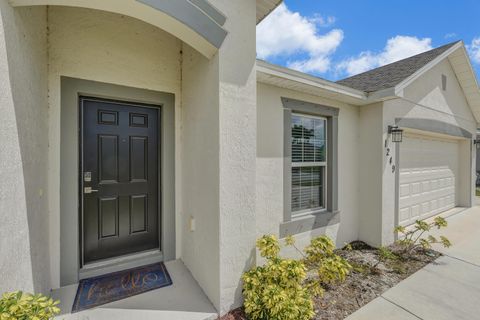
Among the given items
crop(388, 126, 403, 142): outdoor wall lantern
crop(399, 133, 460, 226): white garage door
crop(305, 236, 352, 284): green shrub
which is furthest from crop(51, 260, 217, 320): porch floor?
crop(399, 133, 460, 226): white garage door

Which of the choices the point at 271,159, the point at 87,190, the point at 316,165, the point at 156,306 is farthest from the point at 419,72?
the point at 87,190

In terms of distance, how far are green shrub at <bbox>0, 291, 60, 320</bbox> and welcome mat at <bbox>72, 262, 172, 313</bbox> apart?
1.31m

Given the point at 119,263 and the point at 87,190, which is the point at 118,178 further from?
the point at 119,263

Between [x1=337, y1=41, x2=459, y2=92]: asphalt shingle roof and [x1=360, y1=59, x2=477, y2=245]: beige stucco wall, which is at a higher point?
[x1=337, y1=41, x2=459, y2=92]: asphalt shingle roof

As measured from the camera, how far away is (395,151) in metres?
4.42

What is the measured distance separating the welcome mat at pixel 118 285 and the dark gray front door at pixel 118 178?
0.96ft

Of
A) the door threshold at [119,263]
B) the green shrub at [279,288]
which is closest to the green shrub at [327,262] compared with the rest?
the green shrub at [279,288]

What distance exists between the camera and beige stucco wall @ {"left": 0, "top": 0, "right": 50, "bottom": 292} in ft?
4.90

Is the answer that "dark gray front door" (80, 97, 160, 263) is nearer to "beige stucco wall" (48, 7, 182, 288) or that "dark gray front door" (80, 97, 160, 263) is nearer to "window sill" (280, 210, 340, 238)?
"beige stucco wall" (48, 7, 182, 288)

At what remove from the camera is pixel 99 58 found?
2805 mm

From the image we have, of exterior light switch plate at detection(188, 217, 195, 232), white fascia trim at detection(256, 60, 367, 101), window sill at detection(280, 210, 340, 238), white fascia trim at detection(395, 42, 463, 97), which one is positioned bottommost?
window sill at detection(280, 210, 340, 238)

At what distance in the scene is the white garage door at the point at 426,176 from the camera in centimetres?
511

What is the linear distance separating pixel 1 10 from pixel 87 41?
1450 mm

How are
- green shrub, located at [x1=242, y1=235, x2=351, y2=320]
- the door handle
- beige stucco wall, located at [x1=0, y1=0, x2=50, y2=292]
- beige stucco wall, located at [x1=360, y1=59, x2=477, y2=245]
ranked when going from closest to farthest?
beige stucco wall, located at [x1=0, y1=0, x2=50, y2=292], green shrub, located at [x1=242, y1=235, x2=351, y2=320], the door handle, beige stucco wall, located at [x1=360, y1=59, x2=477, y2=245]
